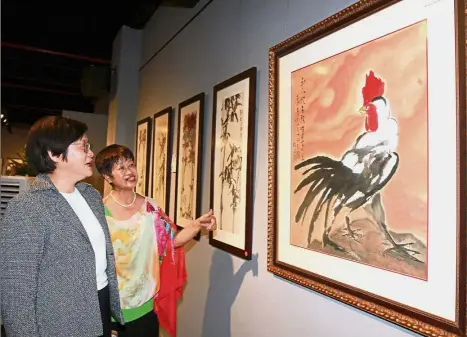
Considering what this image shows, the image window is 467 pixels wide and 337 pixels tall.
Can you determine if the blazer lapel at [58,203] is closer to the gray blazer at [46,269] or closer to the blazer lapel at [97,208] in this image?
the gray blazer at [46,269]

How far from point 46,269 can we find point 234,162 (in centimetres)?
100

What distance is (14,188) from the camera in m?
1.91

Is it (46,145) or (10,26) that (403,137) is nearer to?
(46,145)

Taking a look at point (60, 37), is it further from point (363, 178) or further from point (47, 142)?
point (363, 178)

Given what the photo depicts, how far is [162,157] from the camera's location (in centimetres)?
317

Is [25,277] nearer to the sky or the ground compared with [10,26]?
nearer to the ground

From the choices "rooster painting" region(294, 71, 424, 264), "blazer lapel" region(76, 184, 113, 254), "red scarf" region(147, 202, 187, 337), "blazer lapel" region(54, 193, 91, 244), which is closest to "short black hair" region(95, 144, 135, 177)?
"red scarf" region(147, 202, 187, 337)

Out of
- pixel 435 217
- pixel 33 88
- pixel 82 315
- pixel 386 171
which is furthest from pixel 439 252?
pixel 33 88

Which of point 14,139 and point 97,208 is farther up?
point 14,139

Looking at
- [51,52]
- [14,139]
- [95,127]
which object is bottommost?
[95,127]

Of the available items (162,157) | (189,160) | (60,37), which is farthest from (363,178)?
(60,37)

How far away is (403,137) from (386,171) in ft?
0.35

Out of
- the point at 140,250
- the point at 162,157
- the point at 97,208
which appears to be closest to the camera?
the point at 97,208

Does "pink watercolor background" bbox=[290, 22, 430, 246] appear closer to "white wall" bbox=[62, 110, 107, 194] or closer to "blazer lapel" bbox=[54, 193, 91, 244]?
"blazer lapel" bbox=[54, 193, 91, 244]
